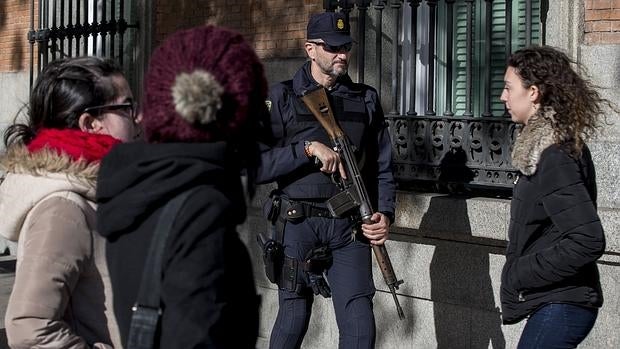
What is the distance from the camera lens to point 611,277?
223 inches

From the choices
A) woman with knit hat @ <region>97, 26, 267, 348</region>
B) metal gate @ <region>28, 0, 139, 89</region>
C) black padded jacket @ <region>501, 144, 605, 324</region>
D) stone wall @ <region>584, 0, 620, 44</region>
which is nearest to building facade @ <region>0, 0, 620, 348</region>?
stone wall @ <region>584, 0, 620, 44</region>

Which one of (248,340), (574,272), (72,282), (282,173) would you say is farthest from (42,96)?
(282,173)

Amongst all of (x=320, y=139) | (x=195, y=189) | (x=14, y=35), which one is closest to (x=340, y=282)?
(x=320, y=139)

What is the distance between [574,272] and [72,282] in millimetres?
1927

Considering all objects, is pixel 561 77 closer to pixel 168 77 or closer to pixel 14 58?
pixel 168 77

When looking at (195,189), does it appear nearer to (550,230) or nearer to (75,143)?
(75,143)

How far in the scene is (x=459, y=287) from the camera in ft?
21.0

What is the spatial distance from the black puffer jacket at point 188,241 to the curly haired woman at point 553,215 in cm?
175

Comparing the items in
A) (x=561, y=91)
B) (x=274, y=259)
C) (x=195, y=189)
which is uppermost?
(x=561, y=91)

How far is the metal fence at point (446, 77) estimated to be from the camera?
654 cm

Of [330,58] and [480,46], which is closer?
[330,58]

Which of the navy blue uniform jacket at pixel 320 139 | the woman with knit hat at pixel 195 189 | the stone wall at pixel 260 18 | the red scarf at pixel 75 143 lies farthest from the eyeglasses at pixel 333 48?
the woman with knit hat at pixel 195 189

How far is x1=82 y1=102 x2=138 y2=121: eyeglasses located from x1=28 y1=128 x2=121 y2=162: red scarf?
66mm

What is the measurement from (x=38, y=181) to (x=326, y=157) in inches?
94.7
